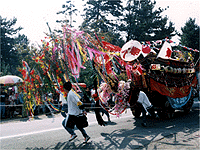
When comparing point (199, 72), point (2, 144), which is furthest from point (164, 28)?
point (2, 144)

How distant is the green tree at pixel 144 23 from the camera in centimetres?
2477

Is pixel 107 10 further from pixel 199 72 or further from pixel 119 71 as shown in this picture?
pixel 119 71

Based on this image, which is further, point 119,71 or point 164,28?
point 164,28

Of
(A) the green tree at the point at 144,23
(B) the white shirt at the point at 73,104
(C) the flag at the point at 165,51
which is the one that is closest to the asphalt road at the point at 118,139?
(B) the white shirt at the point at 73,104

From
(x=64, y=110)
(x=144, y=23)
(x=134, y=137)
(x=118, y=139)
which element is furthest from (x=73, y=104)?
(x=144, y=23)

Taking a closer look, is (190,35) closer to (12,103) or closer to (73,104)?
(12,103)

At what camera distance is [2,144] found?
20.9 feet

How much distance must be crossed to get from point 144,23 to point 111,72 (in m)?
18.3

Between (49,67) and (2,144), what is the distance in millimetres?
2717

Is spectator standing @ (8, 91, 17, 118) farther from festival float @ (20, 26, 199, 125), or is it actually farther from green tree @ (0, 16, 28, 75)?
green tree @ (0, 16, 28, 75)

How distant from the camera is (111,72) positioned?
7.93m

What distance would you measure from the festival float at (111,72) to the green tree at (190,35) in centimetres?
1694

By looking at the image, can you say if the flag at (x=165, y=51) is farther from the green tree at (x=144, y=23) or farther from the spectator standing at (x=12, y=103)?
the green tree at (x=144, y=23)

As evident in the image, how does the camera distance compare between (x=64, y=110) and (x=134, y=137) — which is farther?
(x=64, y=110)
